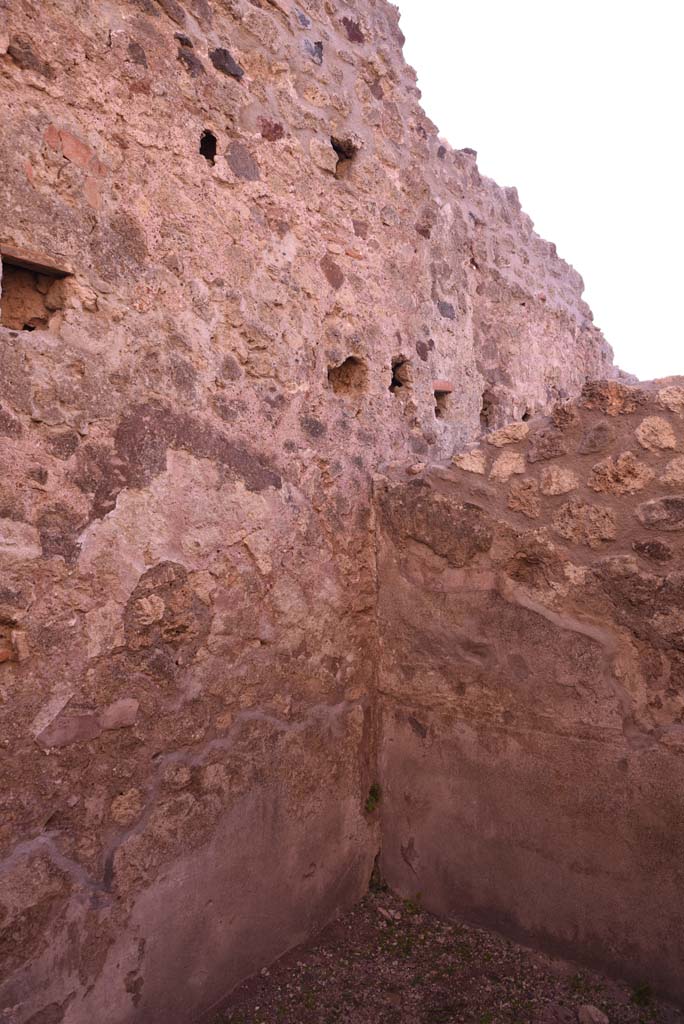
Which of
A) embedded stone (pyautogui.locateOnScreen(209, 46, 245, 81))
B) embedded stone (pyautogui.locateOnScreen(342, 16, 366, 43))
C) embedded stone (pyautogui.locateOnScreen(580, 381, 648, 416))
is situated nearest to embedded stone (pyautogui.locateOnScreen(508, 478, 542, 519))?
embedded stone (pyautogui.locateOnScreen(580, 381, 648, 416))

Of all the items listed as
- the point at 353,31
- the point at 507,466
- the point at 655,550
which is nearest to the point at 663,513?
the point at 655,550

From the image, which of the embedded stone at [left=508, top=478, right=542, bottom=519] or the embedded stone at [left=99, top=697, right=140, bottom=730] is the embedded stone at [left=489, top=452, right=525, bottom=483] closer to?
the embedded stone at [left=508, top=478, right=542, bottom=519]

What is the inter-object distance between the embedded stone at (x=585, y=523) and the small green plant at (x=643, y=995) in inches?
50.3

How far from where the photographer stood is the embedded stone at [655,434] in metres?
2.21

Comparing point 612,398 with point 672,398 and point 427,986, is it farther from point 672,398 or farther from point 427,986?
point 427,986

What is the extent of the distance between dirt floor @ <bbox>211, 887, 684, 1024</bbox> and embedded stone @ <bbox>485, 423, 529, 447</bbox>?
164 centimetres

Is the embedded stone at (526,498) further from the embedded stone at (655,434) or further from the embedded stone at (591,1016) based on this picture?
the embedded stone at (591,1016)

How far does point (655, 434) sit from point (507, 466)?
1.53 ft

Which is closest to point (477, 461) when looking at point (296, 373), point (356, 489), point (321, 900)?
point (356, 489)

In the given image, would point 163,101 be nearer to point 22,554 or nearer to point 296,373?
point 296,373

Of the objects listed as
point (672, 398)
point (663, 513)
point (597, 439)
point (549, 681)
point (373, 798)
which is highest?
point (672, 398)

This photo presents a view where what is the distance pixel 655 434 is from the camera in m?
2.24

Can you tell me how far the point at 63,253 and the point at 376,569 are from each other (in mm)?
1471

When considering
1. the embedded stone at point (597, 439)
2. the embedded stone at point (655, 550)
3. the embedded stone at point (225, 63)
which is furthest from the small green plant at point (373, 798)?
the embedded stone at point (225, 63)
